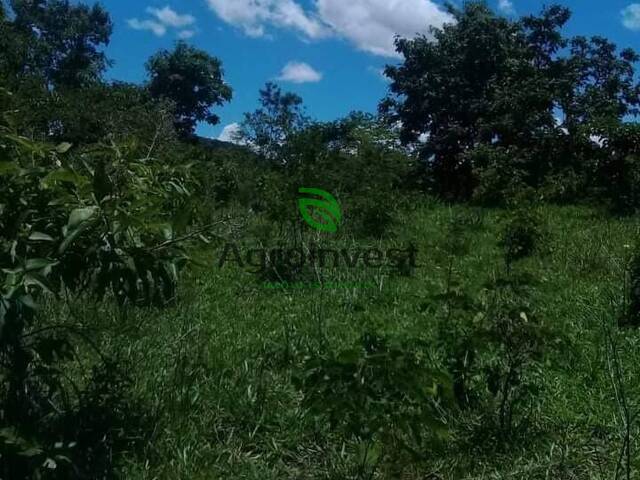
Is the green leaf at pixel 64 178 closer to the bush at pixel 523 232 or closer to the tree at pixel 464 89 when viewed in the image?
the bush at pixel 523 232

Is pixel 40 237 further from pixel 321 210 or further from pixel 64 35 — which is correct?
pixel 64 35

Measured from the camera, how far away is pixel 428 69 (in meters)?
15.2

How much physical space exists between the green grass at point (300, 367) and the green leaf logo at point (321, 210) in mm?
935

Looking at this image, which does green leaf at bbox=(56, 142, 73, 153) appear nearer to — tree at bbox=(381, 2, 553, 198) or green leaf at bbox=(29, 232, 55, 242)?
green leaf at bbox=(29, 232, 55, 242)

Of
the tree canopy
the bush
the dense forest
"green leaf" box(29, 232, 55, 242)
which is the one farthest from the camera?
the tree canopy

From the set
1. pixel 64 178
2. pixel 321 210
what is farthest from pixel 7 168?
pixel 321 210

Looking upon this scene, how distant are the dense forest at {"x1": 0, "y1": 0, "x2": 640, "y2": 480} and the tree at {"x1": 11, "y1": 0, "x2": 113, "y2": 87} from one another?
19720 mm

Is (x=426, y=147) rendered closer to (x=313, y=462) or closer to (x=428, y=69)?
(x=428, y=69)

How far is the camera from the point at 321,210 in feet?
26.3

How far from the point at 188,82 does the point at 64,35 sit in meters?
5.55

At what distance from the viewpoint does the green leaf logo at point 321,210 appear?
7.00 m

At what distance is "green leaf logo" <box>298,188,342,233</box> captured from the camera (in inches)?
276

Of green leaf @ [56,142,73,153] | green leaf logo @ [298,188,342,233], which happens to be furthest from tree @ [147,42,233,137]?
green leaf @ [56,142,73,153]

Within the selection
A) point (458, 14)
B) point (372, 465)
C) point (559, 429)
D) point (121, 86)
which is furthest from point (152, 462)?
point (121, 86)
